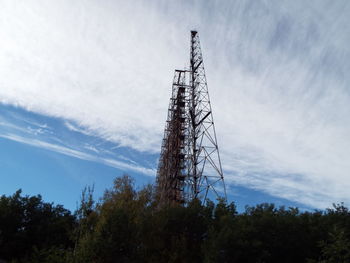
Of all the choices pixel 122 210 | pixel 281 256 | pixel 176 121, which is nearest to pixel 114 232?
pixel 122 210

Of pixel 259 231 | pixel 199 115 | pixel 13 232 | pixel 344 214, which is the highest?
pixel 199 115

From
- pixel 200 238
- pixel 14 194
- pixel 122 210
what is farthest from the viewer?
pixel 14 194

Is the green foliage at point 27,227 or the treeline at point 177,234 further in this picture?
the green foliage at point 27,227

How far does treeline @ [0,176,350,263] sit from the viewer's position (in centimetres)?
1398

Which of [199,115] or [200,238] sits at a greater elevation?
[199,115]

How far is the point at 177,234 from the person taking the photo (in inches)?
786

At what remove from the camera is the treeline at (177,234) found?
14.0 meters

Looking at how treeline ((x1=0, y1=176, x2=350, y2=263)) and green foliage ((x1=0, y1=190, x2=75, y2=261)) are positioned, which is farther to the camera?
green foliage ((x1=0, y1=190, x2=75, y2=261))

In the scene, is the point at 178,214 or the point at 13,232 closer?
the point at 178,214

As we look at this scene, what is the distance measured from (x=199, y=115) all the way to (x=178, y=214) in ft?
39.7

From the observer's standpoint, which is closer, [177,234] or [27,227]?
[177,234]

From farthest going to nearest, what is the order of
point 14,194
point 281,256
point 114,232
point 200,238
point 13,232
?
1. point 14,194
2. point 13,232
3. point 200,238
4. point 281,256
5. point 114,232

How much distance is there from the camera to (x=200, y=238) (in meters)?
20.0

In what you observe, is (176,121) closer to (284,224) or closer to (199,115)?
(199,115)
